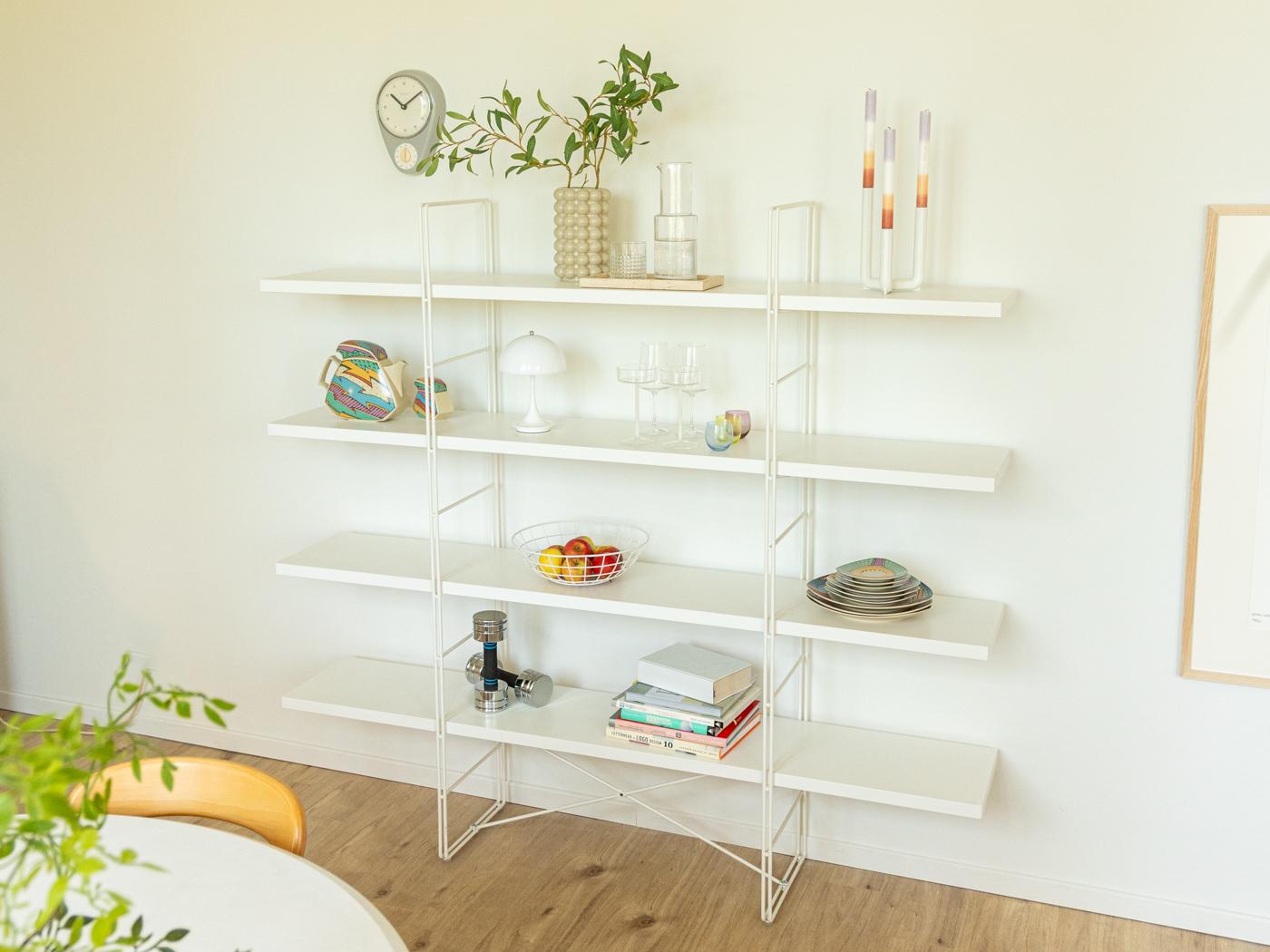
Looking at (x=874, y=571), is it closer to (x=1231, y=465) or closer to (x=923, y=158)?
(x=1231, y=465)

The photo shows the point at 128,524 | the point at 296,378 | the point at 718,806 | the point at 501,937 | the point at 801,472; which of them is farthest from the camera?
the point at 128,524

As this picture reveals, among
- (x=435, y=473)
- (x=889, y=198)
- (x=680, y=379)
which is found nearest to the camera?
(x=889, y=198)

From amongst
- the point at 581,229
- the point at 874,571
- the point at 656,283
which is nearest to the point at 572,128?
the point at 581,229

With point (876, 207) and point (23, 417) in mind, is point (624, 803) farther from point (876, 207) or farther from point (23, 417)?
point (23, 417)

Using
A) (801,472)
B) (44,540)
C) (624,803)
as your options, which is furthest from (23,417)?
(801,472)

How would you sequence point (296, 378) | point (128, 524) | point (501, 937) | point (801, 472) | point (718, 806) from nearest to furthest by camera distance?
point (801, 472)
point (501, 937)
point (718, 806)
point (296, 378)
point (128, 524)

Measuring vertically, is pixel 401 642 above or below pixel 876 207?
below

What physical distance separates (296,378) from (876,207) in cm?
161

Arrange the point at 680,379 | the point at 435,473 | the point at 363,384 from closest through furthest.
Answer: the point at 680,379 < the point at 435,473 < the point at 363,384

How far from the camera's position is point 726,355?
9.61ft

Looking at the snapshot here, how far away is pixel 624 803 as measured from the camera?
10.7 ft

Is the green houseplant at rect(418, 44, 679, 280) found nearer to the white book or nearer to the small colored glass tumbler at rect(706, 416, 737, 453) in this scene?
the small colored glass tumbler at rect(706, 416, 737, 453)

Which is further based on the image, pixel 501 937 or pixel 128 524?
pixel 128 524

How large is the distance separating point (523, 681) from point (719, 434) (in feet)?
2.75
